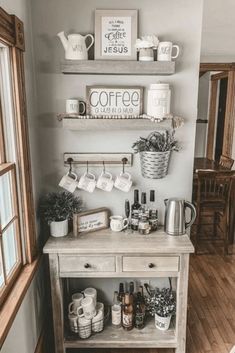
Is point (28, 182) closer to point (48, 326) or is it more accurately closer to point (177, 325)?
point (48, 326)

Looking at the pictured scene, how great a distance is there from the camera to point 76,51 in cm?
184

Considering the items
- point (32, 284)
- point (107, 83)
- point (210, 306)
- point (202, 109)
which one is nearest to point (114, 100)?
point (107, 83)

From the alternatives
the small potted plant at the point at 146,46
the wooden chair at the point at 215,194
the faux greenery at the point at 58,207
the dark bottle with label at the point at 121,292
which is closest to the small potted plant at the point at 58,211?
the faux greenery at the point at 58,207

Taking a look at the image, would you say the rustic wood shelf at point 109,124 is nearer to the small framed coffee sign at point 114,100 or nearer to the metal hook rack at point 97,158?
the small framed coffee sign at point 114,100

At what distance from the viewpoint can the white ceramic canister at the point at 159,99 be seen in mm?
1878

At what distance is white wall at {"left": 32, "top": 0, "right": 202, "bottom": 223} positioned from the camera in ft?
6.33

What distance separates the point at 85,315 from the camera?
2062 mm

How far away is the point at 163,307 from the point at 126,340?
1.04 ft

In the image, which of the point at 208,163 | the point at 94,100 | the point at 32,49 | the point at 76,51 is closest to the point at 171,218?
the point at 94,100

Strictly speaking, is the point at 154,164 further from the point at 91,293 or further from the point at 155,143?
the point at 91,293

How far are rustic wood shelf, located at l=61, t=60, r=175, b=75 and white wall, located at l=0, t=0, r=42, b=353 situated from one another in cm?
23

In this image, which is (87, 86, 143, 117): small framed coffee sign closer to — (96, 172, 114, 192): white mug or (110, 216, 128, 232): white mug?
(96, 172, 114, 192): white mug

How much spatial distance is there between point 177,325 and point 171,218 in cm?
67

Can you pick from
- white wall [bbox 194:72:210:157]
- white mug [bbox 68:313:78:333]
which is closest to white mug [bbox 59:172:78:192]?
white mug [bbox 68:313:78:333]
